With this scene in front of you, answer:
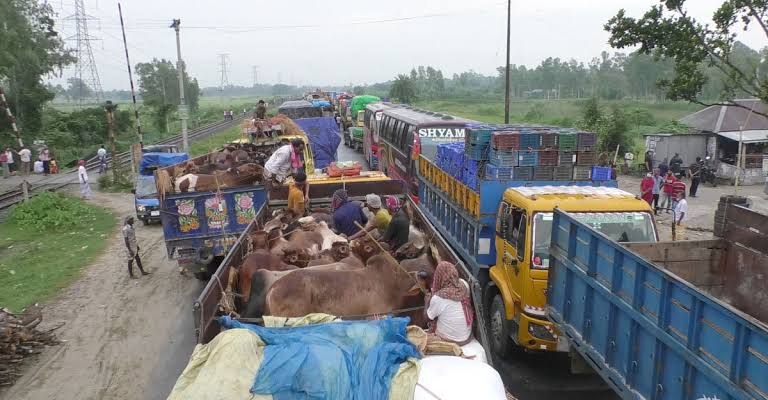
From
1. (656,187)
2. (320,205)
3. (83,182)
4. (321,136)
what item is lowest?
(83,182)

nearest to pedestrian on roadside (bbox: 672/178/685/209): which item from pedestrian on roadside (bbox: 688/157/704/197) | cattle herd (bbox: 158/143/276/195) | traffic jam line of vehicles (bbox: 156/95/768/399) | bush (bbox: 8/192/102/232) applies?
pedestrian on roadside (bbox: 688/157/704/197)

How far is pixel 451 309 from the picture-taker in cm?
498

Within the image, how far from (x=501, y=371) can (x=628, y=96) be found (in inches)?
3217

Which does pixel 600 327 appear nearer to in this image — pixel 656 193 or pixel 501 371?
pixel 501 371

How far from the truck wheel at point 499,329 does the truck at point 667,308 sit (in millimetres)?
820

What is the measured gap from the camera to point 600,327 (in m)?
5.75

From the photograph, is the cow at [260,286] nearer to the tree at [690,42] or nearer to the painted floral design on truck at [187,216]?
the painted floral design on truck at [187,216]

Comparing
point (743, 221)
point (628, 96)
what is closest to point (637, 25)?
point (743, 221)

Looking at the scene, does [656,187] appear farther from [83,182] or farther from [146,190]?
[83,182]

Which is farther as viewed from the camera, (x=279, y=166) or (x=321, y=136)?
(x=321, y=136)

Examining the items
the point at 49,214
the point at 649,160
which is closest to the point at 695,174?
the point at 649,160

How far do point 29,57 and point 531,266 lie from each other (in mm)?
30961

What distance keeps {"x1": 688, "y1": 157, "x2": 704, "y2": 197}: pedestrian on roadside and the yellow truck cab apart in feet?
42.6

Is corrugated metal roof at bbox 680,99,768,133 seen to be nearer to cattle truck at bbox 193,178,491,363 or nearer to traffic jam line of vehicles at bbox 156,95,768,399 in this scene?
traffic jam line of vehicles at bbox 156,95,768,399
